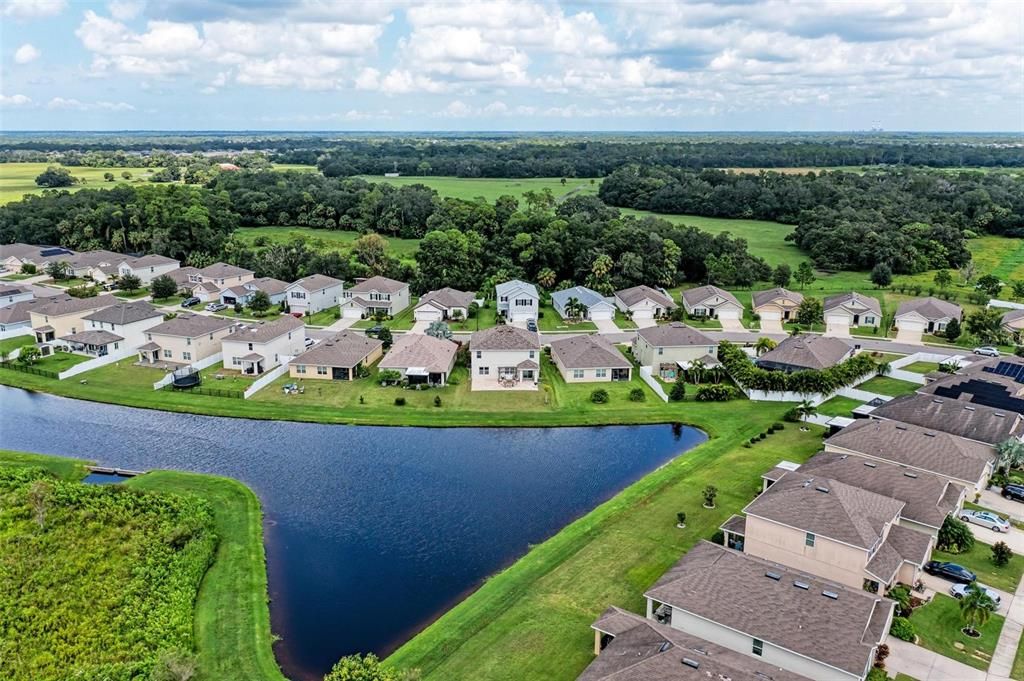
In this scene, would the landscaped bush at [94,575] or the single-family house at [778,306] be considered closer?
the landscaped bush at [94,575]

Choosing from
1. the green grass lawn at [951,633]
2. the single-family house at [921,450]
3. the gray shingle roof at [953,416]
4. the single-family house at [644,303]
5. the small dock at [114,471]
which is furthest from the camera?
the single-family house at [644,303]

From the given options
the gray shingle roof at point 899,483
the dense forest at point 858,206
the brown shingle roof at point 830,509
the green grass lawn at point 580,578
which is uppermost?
the dense forest at point 858,206

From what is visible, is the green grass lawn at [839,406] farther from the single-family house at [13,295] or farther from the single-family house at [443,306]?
the single-family house at [13,295]

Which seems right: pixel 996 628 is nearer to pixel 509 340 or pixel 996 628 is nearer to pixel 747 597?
pixel 747 597

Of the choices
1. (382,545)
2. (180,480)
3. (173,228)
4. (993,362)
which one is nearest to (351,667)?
(382,545)

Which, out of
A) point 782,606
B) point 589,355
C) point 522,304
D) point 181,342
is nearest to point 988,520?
point 782,606

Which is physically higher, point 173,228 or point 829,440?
point 173,228

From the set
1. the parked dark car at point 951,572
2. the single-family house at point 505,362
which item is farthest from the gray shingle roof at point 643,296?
the parked dark car at point 951,572
